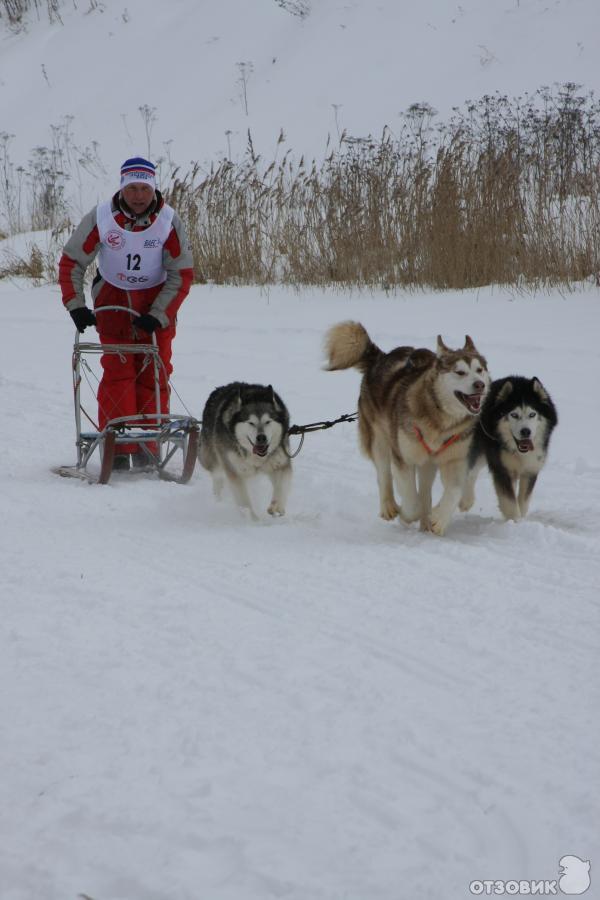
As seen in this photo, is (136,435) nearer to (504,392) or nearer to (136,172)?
(136,172)

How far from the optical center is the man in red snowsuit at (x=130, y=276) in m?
4.91

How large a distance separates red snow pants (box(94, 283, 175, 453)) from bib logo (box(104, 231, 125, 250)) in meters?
0.25

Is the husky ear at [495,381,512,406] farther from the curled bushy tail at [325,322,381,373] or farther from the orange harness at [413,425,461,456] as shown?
the curled bushy tail at [325,322,381,373]

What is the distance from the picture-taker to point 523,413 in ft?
13.4

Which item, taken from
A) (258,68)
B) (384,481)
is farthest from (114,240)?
(258,68)

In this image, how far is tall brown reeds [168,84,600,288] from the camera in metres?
8.32

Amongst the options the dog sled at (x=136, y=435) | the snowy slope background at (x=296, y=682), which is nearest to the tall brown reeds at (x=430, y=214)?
the snowy slope background at (x=296, y=682)

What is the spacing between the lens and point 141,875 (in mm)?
1628

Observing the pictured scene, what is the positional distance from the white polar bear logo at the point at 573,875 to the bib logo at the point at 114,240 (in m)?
4.00

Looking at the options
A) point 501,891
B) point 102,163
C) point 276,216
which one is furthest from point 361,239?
point 102,163

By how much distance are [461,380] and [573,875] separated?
249 cm

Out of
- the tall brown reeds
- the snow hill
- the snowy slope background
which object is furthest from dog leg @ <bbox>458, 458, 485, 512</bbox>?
the snow hill

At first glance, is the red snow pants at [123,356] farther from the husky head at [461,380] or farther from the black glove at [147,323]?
the husky head at [461,380]

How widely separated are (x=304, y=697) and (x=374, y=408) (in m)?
2.35
